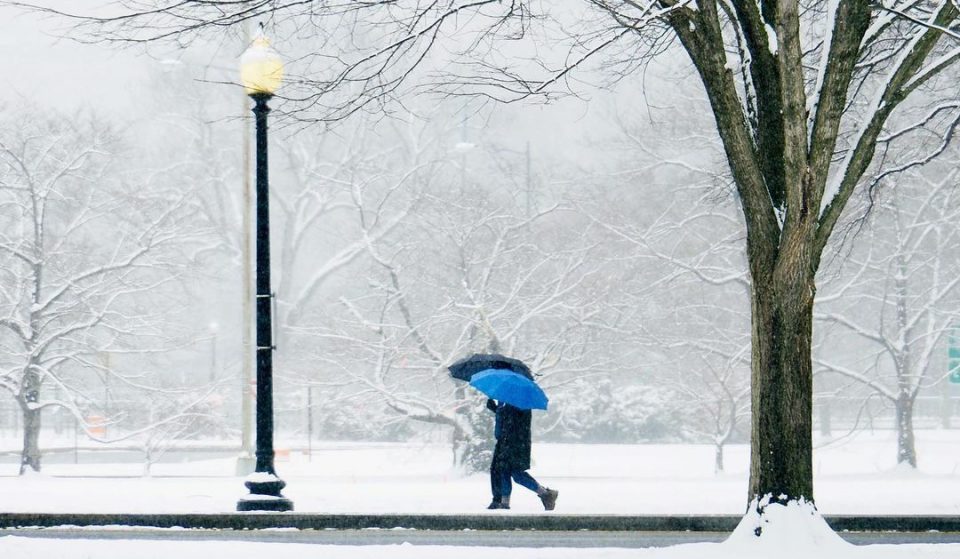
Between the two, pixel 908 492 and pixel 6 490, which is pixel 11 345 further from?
pixel 908 492

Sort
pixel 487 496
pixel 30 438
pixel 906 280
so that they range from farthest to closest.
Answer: pixel 906 280 < pixel 30 438 < pixel 487 496

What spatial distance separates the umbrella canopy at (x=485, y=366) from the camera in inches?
466

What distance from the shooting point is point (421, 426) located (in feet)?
123

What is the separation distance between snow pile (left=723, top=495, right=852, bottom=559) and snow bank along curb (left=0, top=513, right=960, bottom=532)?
179 centimetres

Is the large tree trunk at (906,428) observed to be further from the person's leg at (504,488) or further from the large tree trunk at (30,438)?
the large tree trunk at (30,438)

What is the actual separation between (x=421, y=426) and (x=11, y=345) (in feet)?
47.6

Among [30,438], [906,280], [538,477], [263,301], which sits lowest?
[538,477]

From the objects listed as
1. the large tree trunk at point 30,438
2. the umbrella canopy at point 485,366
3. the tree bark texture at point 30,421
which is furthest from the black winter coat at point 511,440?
the large tree trunk at point 30,438

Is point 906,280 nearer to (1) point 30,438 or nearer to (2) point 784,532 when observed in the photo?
(2) point 784,532

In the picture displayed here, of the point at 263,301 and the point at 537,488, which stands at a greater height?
the point at 263,301

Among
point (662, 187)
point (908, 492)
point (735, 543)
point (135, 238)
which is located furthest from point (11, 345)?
point (735, 543)

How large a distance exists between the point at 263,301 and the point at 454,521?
294cm

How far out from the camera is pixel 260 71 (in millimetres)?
11266

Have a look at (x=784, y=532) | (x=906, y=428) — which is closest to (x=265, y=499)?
(x=784, y=532)
